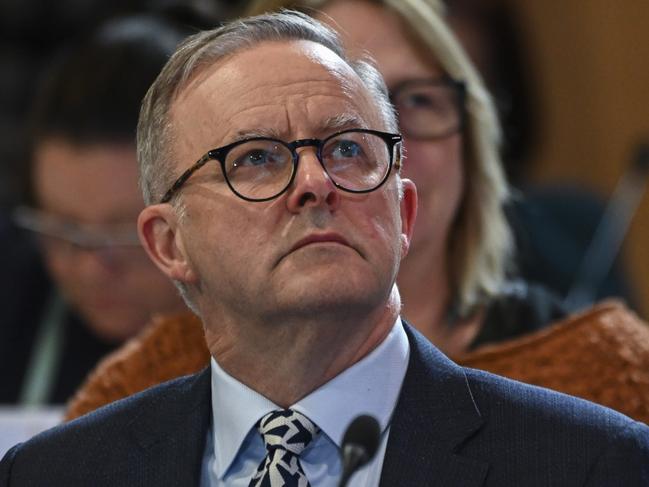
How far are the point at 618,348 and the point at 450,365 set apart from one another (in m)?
0.50

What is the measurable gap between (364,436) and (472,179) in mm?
1053

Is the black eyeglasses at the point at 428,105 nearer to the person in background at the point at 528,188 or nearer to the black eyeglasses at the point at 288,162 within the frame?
the person in background at the point at 528,188

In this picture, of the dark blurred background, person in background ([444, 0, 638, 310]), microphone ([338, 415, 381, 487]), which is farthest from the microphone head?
the dark blurred background

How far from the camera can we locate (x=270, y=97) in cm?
177

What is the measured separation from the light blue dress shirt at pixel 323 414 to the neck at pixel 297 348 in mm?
12

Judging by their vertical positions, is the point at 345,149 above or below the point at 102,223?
above

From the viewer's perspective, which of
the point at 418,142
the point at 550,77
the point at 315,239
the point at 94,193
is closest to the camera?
the point at 315,239

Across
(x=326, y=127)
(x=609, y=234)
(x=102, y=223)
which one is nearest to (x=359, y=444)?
(x=326, y=127)

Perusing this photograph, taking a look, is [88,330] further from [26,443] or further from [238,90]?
[238,90]

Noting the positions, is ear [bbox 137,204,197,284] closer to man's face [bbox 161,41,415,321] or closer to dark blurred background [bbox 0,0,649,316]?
man's face [bbox 161,41,415,321]

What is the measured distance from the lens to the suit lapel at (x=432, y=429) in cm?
169

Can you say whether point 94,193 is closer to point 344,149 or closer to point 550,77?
point 344,149

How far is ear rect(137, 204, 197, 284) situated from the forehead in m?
0.10

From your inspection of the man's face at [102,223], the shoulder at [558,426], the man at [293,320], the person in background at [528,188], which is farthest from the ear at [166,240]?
the man's face at [102,223]
